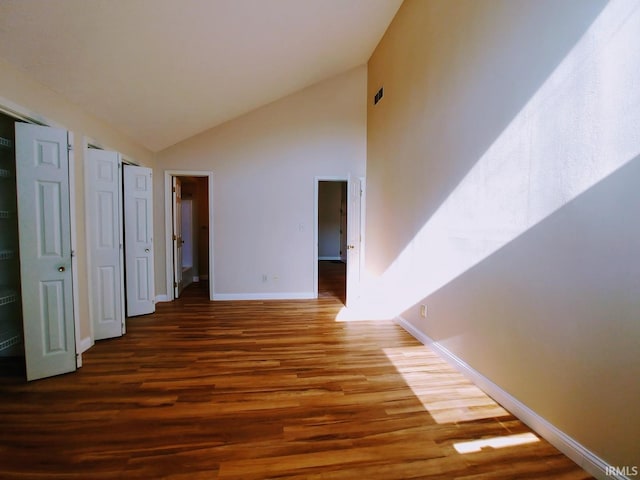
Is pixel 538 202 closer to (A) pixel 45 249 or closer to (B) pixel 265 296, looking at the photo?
(A) pixel 45 249

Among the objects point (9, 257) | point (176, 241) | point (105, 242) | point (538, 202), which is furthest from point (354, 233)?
point (9, 257)

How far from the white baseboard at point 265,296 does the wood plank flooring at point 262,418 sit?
1.73m

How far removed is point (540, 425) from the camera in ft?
5.57

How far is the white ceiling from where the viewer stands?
6.34 ft

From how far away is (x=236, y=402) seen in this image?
1.99 meters

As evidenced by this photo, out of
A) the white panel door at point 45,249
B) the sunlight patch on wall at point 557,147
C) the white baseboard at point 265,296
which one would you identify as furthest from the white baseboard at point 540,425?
the white panel door at point 45,249

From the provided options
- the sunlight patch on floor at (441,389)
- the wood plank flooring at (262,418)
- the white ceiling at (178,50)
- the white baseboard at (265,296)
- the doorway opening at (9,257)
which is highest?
the white ceiling at (178,50)

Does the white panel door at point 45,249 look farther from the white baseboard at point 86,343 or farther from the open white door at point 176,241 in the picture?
the open white door at point 176,241

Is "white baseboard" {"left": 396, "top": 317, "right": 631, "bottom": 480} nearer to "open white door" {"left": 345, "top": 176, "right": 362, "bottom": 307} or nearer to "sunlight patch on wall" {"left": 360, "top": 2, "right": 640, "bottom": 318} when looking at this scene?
"sunlight patch on wall" {"left": 360, "top": 2, "right": 640, "bottom": 318}

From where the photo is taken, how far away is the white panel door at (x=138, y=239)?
148 inches

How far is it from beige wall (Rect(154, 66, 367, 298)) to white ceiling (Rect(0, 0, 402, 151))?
35 cm

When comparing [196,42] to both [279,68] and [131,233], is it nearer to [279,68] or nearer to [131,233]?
[279,68]

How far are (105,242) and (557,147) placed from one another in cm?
413

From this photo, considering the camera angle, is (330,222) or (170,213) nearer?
(170,213)
